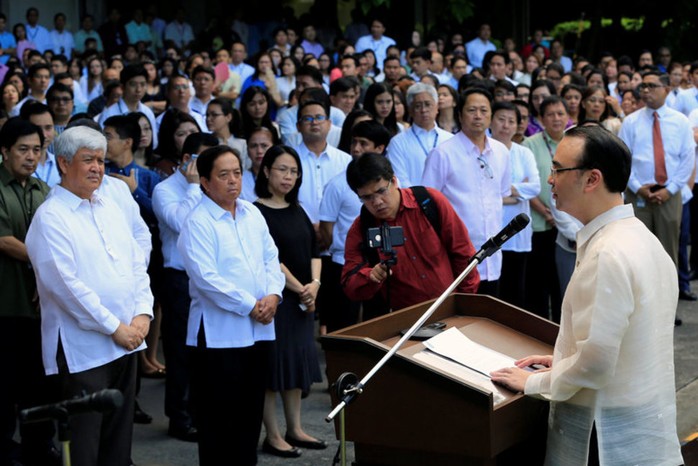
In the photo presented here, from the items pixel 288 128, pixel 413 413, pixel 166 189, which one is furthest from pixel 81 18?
pixel 413 413

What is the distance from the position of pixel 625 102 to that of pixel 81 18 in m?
12.8

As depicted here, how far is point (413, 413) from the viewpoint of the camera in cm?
387

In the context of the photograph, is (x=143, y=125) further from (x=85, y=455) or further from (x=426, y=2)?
(x=426, y=2)

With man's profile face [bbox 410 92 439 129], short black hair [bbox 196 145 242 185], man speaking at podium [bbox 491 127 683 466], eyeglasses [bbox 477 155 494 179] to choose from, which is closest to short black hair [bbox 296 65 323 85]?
man's profile face [bbox 410 92 439 129]

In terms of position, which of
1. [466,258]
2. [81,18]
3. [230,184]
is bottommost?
[466,258]

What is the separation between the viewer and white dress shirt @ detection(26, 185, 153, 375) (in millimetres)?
5160

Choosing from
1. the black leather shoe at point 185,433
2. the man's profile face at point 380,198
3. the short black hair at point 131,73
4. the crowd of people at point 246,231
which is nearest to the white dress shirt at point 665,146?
the crowd of people at point 246,231

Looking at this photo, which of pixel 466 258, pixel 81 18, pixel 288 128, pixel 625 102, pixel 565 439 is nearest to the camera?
pixel 565 439

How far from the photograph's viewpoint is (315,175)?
27.1 ft

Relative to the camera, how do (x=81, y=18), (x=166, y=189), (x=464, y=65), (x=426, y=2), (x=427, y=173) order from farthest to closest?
(x=426, y=2) → (x=81, y=18) → (x=464, y=65) → (x=427, y=173) → (x=166, y=189)

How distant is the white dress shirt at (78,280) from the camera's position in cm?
516

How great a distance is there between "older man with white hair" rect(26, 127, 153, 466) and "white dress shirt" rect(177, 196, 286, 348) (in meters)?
0.42

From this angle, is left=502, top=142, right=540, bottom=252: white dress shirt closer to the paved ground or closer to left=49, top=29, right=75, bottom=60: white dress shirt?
the paved ground

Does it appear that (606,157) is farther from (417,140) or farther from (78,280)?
(417,140)
